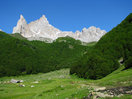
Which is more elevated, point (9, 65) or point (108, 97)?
point (9, 65)

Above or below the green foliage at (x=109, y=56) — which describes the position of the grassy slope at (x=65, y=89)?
Result: below

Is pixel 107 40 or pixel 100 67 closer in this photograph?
pixel 100 67

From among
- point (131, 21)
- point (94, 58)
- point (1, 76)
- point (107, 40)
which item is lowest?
point (1, 76)

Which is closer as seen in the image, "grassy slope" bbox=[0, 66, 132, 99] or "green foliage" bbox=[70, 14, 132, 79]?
"grassy slope" bbox=[0, 66, 132, 99]

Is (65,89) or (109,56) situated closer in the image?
(65,89)

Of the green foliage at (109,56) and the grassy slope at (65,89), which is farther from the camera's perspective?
the green foliage at (109,56)

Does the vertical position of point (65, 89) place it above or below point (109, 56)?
below

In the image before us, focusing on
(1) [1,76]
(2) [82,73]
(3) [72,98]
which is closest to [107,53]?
(2) [82,73]

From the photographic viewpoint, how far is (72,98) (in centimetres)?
1975

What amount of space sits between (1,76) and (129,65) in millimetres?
138936

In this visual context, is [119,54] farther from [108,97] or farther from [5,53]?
[5,53]

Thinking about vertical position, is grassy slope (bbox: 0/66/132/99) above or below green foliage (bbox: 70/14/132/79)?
below

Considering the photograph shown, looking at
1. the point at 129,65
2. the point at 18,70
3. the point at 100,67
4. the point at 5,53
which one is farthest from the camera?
the point at 5,53

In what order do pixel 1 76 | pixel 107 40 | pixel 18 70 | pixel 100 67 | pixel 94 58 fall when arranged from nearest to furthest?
pixel 100 67 → pixel 94 58 → pixel 107 40 → pixel 1 76 → pixel 18 70
